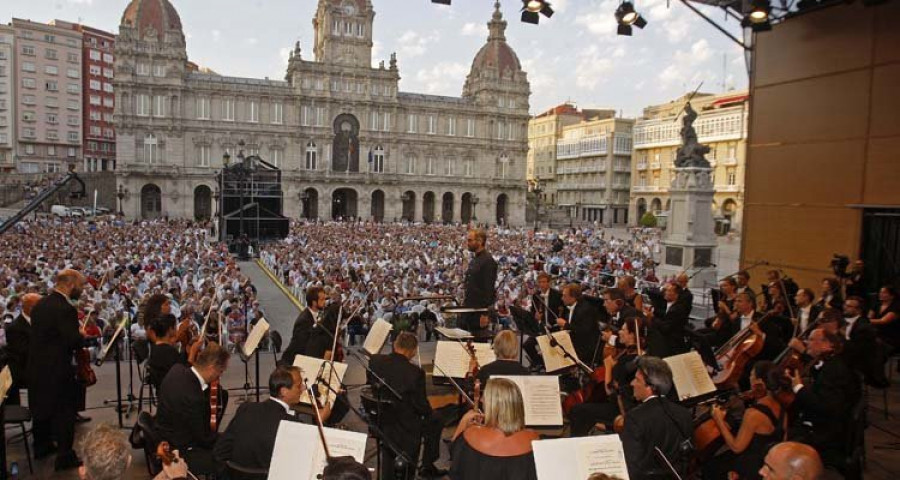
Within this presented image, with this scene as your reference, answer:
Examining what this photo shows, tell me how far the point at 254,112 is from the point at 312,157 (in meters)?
7.43

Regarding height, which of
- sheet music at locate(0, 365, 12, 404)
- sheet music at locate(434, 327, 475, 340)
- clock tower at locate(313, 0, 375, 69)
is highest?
clock tower at locate(313, 0, 375, 69)

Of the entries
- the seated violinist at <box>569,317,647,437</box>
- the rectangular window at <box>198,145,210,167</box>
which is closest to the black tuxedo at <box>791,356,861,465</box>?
the seated violinist at <box>569,317,647,437</box>

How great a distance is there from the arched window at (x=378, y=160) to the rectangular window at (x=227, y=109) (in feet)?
50.3

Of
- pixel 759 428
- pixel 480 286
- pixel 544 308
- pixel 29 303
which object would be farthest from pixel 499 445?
pixel 544 308

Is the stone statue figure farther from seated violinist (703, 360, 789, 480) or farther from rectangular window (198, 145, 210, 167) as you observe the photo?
rectangular window (198, 145, 210, 167)

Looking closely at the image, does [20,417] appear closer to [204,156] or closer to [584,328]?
[584,328]

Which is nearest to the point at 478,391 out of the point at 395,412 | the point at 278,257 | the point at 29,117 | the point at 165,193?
the point at 395,412

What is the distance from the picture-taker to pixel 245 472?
3.98 meters

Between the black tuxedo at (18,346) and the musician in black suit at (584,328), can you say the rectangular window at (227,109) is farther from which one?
the musician in black suit at (584,328)

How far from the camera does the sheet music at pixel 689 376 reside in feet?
17.3

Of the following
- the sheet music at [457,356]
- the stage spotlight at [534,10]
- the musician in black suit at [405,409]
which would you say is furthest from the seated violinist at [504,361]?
the stage spotlight at [534,10]

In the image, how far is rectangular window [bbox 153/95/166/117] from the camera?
57219mm

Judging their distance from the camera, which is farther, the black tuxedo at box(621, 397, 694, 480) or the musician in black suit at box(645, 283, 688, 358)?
the musician in black suit at box(645, 283, 688, 358)

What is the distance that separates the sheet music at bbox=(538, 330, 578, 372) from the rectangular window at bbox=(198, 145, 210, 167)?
5931 cm
